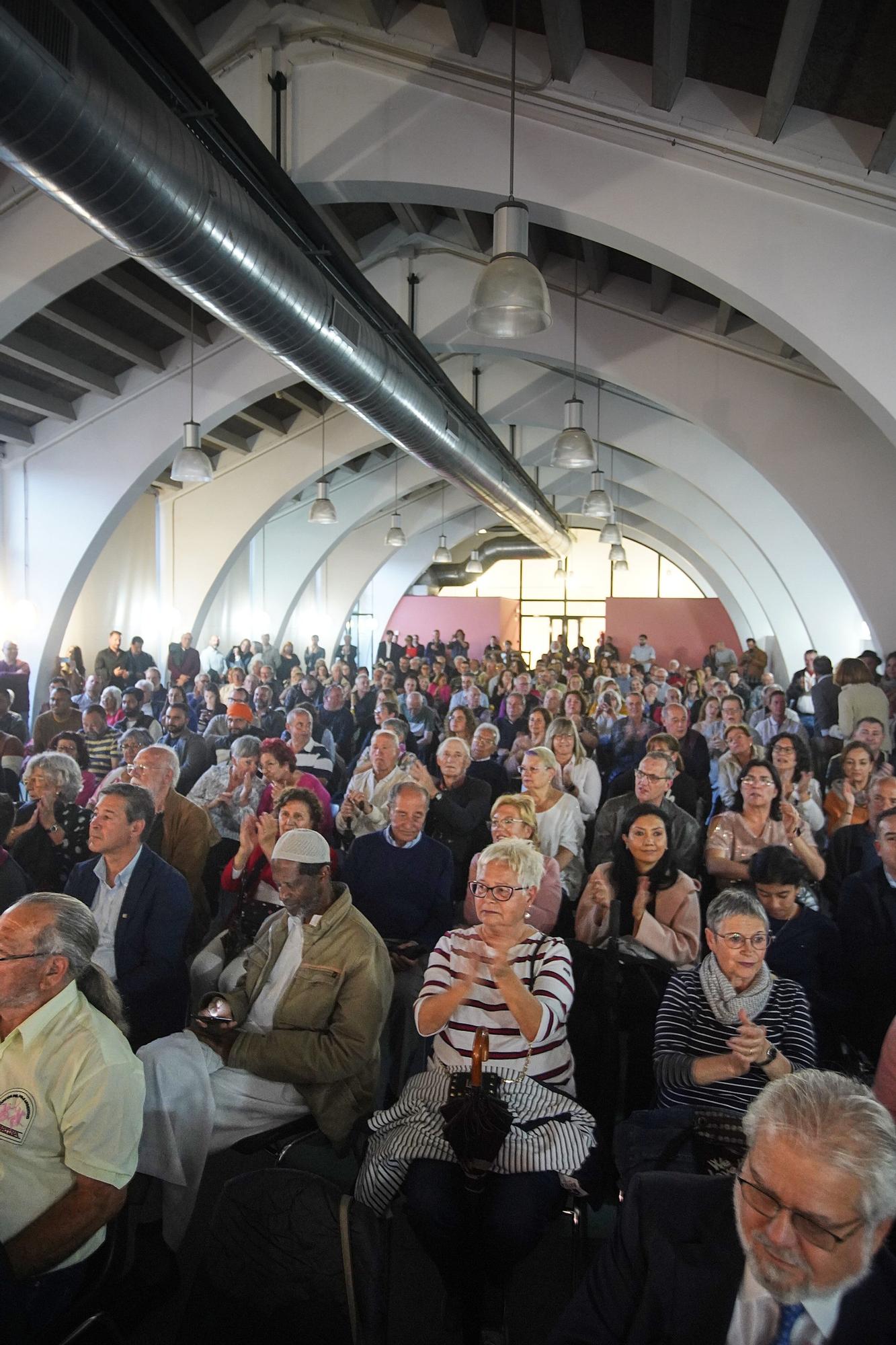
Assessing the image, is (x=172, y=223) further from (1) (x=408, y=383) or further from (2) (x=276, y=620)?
(2) (x=276, y=620)

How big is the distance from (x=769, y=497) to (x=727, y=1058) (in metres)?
11.3

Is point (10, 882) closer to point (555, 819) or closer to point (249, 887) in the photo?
point (249, 887)

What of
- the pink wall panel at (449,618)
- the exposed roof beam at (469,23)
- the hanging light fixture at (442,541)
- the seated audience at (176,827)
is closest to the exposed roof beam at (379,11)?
the exposed roof beam at (469,23)

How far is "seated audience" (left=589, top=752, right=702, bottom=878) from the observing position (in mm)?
4414

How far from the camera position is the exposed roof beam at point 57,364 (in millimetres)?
9203

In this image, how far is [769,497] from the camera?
12586mm

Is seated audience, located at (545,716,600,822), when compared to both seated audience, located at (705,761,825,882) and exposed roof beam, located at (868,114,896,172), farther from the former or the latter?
exposed roof beam, located at (868,114,896,172)

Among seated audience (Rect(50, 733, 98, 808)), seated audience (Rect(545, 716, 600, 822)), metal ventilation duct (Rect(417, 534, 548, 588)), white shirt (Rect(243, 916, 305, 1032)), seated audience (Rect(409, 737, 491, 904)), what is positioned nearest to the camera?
white shirt (Rect(243, 916, 305, 1032))

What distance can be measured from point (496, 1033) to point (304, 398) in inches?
480

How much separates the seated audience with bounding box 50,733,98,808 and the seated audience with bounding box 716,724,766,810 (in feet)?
12.2

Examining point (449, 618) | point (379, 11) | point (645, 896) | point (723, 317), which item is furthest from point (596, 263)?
point (449, 618)

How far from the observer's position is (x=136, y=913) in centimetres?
314

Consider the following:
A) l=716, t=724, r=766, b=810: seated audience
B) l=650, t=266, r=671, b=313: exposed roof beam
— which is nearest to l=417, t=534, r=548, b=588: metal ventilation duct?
l=650, t=266, r=671, b=313: exposed roof beam

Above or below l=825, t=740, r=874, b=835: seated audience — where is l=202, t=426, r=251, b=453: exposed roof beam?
above
